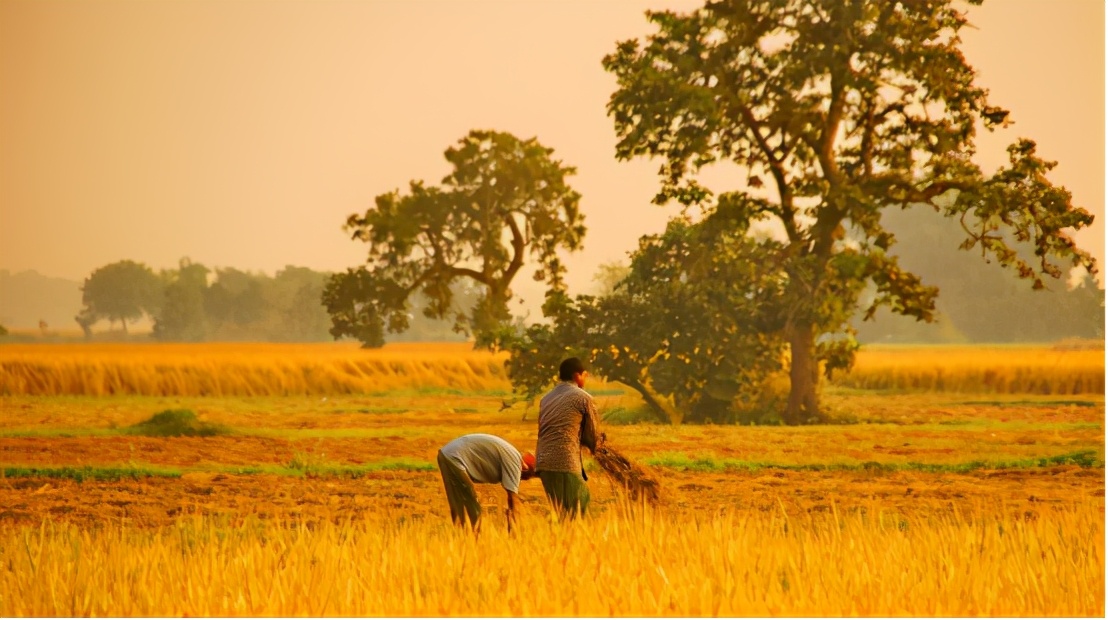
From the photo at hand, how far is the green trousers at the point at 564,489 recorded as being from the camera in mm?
11477

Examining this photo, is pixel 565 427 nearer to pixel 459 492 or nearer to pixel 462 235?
pixel 459 492

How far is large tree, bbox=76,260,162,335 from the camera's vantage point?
85.6m

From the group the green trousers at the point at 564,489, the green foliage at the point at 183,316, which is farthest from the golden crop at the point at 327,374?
the green foliage at the point at 183,316

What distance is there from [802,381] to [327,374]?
17.3 m

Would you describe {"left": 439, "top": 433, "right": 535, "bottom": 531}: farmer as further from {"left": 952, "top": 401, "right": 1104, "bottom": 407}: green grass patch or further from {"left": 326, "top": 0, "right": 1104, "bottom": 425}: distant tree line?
{"left": 952, "top": 401, "right": 1104, "bottom": 407}: green grass patch

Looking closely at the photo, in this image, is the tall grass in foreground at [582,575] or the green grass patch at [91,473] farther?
the green grass patch at [91,473]

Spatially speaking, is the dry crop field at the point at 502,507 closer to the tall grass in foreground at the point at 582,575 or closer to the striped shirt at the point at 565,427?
the tall grass in foreground at the point at 582,575

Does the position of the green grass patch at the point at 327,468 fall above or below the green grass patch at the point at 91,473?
below

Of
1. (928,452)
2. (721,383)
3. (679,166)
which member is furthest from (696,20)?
(928,452)

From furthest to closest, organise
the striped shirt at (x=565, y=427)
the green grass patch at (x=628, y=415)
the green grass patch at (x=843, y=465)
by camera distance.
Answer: the green grass patch at (x=628, y=415) → the green grass patch at (x=843, y=465) → the striped shirt at (x=565, y=427)

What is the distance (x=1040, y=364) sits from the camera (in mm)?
43781

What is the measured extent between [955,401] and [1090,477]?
17160 millimetres

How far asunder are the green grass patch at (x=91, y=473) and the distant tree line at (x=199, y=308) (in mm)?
61707

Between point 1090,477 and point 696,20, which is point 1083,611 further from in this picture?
point 696,20
